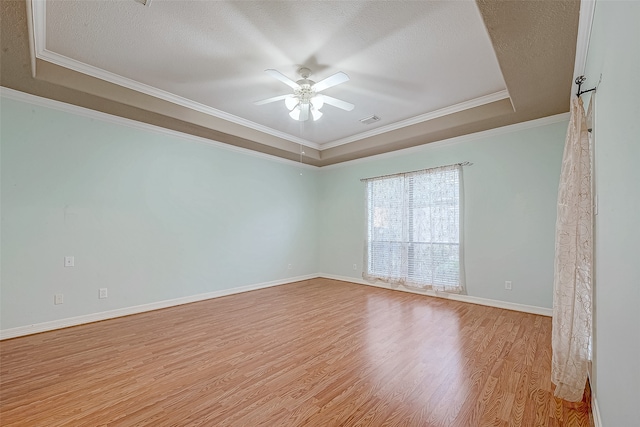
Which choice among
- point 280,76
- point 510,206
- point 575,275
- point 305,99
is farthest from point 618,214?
point 510,206

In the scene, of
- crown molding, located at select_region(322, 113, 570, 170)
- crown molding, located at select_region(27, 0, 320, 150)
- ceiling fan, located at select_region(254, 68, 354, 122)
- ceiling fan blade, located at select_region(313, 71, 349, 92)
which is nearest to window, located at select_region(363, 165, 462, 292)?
crown molding, located at select_region(322, 113, 570, 170)

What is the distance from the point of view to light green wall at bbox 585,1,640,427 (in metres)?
0.96

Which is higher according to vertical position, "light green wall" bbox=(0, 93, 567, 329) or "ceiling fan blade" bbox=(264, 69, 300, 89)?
"ceiling fan blade" bbox=(264, 69, 300, 89)

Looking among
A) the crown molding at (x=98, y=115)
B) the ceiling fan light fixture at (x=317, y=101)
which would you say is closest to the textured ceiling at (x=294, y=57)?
the crown molding at (x=98, y=115)

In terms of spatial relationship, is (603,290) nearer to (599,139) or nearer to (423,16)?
(599,139)

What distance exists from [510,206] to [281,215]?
408 cm

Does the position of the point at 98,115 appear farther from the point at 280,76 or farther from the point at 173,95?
the point at 280,76

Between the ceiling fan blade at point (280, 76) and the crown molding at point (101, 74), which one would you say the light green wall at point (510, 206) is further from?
the crown molding at point (101, 74)

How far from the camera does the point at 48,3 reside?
2.17 metres

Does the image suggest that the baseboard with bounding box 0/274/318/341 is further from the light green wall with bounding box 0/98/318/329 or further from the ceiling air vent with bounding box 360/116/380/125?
the ceiling air vent with bounding box 360/116/380/125

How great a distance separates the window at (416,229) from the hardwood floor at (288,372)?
1.11 m

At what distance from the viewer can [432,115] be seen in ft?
13.8

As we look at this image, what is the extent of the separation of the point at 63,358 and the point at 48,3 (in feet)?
9.94

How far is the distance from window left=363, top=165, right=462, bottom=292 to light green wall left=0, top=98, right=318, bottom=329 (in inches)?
84.7
